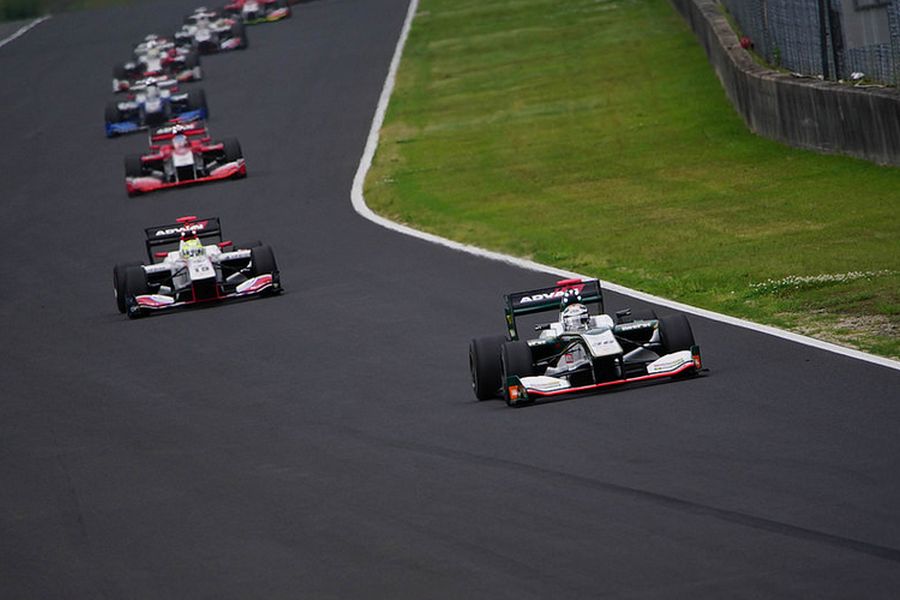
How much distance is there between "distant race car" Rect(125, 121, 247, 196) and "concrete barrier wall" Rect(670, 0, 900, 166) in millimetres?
9290

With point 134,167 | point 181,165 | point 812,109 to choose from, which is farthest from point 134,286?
point 134,167

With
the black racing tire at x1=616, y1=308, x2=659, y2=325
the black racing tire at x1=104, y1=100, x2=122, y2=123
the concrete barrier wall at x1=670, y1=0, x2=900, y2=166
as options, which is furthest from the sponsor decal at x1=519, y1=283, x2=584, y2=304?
the black racing tire at x1=104, y1=100, x2=122, y2=123

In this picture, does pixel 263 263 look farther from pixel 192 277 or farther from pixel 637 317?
pixel 637 317

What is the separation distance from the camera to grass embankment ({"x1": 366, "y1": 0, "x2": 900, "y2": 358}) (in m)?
17.5

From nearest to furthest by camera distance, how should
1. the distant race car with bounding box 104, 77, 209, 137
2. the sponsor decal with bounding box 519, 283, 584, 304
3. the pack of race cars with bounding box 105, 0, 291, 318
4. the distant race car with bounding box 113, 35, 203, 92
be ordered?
the sponsor decal with bounding box 519, 283, 584, 304, the pack of race cars with bounding box 105, 0, 291, 318, the distant race car with bounding box 104, 77, 209, 137, the distant race car with bounding box 113, 35, 203, 92

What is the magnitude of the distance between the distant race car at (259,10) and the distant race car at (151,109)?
62.8ft

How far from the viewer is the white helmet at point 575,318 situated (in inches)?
536

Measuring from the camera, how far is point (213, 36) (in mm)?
53469

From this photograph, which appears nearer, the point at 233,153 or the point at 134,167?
the point at 233,153

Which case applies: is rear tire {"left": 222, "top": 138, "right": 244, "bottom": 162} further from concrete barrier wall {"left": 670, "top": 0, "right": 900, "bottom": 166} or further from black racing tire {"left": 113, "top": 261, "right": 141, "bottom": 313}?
black racing tire {"left": 113, "top": 261, "right": 141, "bottom": 313}

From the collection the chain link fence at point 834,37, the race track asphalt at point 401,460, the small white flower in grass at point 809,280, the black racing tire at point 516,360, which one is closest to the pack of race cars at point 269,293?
the black racing tire at point 516,360

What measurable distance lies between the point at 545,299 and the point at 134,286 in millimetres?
7695

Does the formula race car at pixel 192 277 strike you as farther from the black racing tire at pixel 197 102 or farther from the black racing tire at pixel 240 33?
the black racing tire at pixel 240 33

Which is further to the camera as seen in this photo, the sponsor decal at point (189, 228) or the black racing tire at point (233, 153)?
the black racing tire at point (233, 153)
